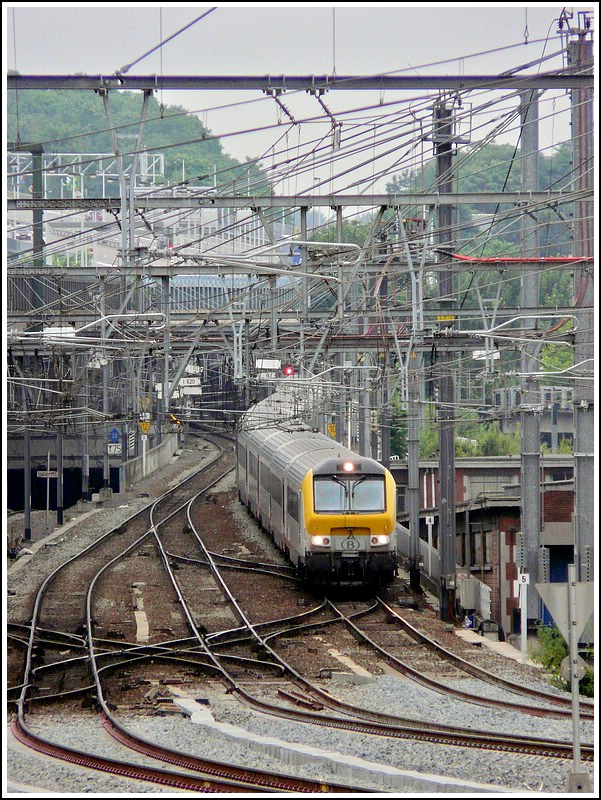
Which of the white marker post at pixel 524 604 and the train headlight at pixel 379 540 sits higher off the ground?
the train headlight at pixel 379 540

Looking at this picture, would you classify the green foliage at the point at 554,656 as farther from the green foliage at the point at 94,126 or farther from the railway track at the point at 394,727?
the green foliage at the point at 94,126

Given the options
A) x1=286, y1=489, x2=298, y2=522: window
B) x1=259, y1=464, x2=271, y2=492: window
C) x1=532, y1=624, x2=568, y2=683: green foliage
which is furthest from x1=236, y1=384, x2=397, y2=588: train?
x1=259, y1=464, x2=271, y2=492: window

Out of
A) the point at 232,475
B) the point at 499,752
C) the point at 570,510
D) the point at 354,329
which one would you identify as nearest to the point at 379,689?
the point at 499,752

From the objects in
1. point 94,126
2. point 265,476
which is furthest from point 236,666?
point 94,126

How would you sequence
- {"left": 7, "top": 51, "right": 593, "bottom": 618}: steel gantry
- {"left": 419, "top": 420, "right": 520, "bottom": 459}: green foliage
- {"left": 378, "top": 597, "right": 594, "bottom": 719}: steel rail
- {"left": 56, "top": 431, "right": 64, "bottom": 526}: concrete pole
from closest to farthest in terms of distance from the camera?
{"left": 7, "top": 51, "right": 593, "bottom": 618}: steel gantry < {"left": 378, "top": 597, "right": 594, "bottom": 719}: steel rail < {"left": 56, "top": 431, "right": 64, "bottom": 526}: concrete pole < {"left": 419, "top": 420, "right": 520, "bottom": 459}: green foliage

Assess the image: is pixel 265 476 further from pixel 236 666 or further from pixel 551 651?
pixel 551 651

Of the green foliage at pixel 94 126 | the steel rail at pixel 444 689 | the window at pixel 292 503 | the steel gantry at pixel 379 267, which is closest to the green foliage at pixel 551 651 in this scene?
the steel gantry at pixel 379 267

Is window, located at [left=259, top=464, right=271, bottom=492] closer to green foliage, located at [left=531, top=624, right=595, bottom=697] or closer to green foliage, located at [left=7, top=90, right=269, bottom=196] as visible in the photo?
green foliage, located at [left=531, top=624, right=595, bottom=697]
